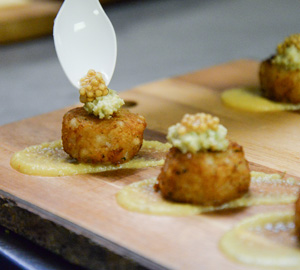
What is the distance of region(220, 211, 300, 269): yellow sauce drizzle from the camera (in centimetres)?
134

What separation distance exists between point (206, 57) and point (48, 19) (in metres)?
1.25

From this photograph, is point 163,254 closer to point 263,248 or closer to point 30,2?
point 263,248

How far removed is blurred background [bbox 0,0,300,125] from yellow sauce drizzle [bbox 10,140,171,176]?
105cm

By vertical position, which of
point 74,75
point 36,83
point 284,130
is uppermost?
point 74,75

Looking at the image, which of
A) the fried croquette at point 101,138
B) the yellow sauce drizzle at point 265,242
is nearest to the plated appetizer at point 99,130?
the fried croquette at point 101,138

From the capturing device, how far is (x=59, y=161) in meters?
1.95

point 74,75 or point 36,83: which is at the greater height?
point 74,75

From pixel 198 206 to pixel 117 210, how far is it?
231mm

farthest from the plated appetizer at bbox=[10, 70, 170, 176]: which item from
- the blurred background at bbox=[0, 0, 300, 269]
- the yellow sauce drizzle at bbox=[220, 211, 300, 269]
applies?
the blurred background at bbox=[0, 0, 300, 269]

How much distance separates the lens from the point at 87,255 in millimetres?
1498

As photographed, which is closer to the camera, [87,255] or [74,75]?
[87,255]

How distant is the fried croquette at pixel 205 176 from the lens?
1579 millimetres

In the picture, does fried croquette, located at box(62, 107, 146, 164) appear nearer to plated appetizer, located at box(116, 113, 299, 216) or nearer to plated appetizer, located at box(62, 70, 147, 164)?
plated appetizer, located at box(62, 70, 147, 164)

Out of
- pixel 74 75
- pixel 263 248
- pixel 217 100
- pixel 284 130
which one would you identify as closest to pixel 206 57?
pixel 217 100
